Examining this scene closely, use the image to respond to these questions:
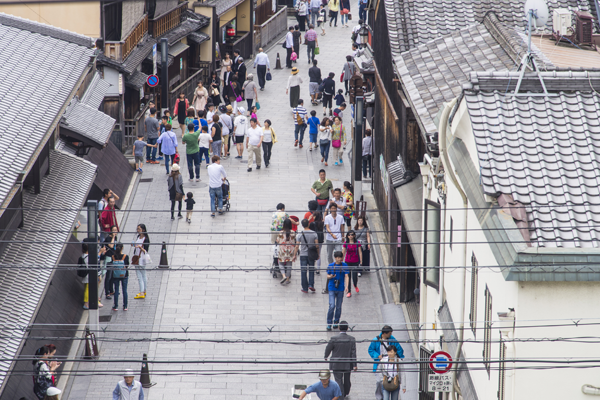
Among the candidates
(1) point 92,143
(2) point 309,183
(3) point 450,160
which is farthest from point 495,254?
(2) point 309,183

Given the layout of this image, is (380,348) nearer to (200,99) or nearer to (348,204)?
(348,204)

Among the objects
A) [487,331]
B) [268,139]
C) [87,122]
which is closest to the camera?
[487,331]

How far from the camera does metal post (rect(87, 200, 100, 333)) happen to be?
16172 millimetres

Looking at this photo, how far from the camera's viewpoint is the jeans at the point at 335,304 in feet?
57.4

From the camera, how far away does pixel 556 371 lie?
373 inches

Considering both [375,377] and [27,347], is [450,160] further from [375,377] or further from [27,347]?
[27,347]

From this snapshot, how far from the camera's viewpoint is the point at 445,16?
19922 millimetres

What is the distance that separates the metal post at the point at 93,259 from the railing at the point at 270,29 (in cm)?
2863

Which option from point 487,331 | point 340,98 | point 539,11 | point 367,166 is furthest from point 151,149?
point 487,331

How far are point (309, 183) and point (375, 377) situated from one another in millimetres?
11229

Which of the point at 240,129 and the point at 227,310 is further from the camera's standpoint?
the point at 240,129

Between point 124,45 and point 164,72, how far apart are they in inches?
154

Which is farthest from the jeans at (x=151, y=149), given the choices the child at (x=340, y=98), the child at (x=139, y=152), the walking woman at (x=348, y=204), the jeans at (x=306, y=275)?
the jeans at (x=306, y=275)

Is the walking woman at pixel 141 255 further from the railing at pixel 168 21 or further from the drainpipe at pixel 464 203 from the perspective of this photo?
the railing at pixel 168 21
